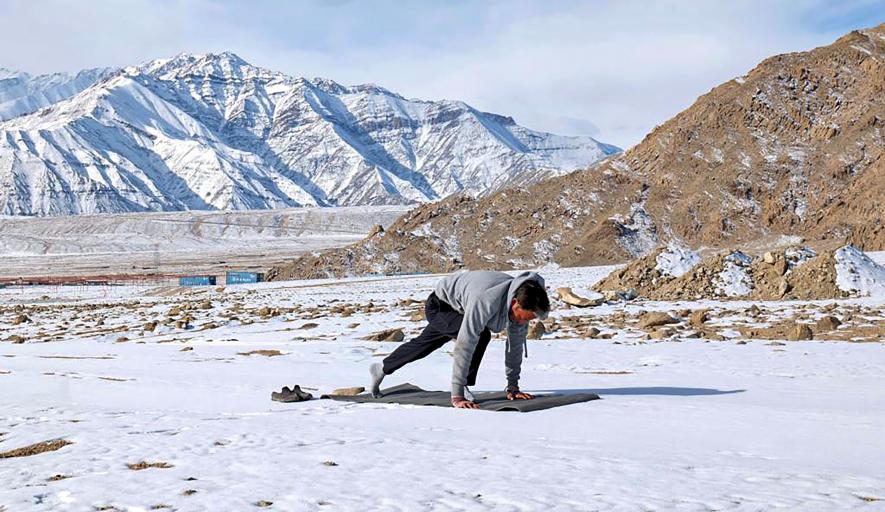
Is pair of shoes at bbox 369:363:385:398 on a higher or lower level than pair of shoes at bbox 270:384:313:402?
higher

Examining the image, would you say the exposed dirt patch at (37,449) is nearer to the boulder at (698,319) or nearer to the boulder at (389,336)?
the boulder at (389,336)

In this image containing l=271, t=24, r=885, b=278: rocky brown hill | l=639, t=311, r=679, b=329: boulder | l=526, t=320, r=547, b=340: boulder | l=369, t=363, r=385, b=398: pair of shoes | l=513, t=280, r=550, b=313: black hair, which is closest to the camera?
l=513, t=280, r=550, b=313: black hair

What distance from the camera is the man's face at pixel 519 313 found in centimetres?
613

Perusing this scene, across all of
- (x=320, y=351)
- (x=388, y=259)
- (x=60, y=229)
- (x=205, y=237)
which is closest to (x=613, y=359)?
(x=320, y=351)

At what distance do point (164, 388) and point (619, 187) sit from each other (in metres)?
49.2

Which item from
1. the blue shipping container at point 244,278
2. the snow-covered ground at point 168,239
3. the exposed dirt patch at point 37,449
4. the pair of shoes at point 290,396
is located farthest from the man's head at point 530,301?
the snow-covered ground at point 168,239

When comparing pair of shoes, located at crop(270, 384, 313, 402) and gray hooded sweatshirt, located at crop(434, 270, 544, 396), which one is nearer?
gray hooded sweatshirt, located at crop(434, 270, 544, 396)

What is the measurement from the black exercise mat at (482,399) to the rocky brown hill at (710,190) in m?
40.5

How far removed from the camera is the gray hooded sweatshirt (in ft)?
20.4

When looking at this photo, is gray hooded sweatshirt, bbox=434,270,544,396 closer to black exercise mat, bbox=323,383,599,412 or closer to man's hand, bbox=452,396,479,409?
man's hand, bbox=452,396,479,409

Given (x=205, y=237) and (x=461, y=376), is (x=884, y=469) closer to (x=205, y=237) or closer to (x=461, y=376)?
(x=461, y=376)

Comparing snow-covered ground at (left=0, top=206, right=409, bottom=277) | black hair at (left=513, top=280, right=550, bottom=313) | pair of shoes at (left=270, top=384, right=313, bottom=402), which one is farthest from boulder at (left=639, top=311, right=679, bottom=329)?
snow-covered ground at (left=0, top=206, right=409, bottom=277)

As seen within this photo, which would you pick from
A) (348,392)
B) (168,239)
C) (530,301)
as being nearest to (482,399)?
(530,301)

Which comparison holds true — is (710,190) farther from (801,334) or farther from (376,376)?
(376,376)
